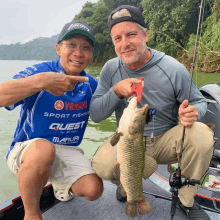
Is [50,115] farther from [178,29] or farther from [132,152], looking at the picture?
[178,29]

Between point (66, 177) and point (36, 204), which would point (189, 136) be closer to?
point (66, 177)

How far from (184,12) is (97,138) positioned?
2389cm

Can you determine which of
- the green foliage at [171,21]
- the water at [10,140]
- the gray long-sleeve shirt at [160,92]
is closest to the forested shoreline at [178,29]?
the green foliage at [171,21]

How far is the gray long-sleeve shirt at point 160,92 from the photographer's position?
277 cm

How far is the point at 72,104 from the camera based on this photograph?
9.27ft

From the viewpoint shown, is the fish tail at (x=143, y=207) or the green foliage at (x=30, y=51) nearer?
the fish tail at (x=143, y=207)

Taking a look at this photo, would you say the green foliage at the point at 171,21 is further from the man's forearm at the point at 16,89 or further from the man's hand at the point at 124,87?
the man's forearm at the point at 16,89

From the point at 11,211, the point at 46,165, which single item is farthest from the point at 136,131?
the point at 11,211

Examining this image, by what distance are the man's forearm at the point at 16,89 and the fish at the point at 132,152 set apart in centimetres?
90

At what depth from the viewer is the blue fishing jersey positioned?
2.71 meters

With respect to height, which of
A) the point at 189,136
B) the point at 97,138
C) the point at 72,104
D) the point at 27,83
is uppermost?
the point at 27,83

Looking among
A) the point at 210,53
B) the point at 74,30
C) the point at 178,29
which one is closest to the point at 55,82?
the point at 74,30

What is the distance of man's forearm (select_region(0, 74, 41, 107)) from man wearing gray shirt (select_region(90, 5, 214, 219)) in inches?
28.8

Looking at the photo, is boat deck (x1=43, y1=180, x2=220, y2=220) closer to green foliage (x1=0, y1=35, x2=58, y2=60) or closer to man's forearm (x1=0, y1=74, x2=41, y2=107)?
man's forearm (x1=0, y1=74, x2=41, y2=107)
